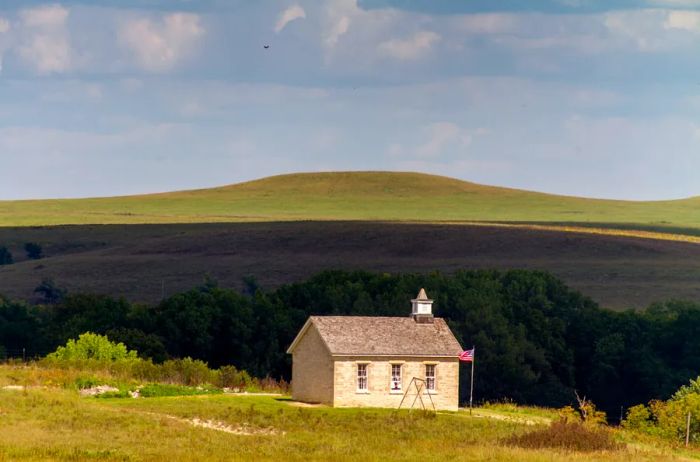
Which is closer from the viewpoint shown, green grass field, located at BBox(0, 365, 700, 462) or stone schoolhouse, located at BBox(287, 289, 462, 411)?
green grass field, located at BBox(0, 365, 700, 462)

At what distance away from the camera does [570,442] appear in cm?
6394

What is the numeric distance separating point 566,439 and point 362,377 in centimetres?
1524

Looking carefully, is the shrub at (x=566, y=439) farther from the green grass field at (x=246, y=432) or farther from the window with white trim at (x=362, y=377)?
the window with white trim at (x=362, y=377)

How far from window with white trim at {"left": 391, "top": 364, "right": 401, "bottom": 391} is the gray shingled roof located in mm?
749

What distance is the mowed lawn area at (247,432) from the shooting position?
184 feet

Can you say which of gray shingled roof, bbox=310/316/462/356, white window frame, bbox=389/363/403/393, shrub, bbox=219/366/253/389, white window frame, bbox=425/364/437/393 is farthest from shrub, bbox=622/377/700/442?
shrub, bbox=219/366/253/389

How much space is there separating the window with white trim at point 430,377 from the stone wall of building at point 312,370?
4.90m

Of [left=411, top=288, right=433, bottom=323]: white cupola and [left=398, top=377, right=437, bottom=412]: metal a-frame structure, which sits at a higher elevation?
[left=411, top=288, right=433, bottom=323]: white cupola

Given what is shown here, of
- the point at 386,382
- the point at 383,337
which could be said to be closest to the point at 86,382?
the point at 383,337

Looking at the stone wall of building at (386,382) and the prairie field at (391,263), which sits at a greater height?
the prairie field at (391,263)

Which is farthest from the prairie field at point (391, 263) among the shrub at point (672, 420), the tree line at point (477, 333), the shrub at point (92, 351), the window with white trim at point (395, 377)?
the window with white trim at point (395, 377)

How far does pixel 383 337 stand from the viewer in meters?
78.3

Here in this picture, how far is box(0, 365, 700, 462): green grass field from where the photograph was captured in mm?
56156

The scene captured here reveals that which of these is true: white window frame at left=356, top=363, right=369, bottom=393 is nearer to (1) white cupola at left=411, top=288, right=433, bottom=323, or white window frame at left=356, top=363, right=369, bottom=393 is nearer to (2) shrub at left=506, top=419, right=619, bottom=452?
(1) white cupola at left=411, top=288, right=433, bottom=323
